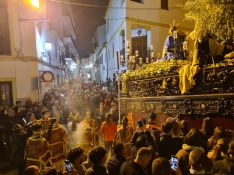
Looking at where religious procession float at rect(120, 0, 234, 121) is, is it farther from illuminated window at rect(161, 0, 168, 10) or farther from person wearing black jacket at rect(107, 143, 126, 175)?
illuminated window at rect(161, 0, 168, 10)

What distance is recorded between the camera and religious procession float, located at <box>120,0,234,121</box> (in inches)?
334

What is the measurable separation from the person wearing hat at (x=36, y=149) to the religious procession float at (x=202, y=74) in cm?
505

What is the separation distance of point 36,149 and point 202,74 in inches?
220

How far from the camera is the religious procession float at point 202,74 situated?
8.48 metres

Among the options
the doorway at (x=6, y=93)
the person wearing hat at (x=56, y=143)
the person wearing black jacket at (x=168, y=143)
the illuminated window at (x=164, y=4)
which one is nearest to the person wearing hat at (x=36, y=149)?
the person wearing hat at (x=56, y=143)

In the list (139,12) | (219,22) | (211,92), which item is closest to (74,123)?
(211,92)

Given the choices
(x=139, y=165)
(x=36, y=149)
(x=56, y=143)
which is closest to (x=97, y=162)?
(x=139, y=165)

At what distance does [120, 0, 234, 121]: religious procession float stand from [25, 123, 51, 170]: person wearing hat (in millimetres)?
5052

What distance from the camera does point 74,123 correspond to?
11305mm

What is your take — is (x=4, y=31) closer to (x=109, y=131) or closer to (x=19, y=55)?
(x=19, y=55)

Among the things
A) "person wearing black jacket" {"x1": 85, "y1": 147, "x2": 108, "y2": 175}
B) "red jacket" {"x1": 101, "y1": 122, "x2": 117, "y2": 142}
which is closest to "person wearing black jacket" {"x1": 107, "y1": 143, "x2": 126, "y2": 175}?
"person wearing black jacket" {"x1": 85, "y1": 147, "x2": 108, "y2": 175}

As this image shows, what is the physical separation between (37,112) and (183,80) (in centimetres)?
711

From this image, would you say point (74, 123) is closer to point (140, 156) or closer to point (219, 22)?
point (219, 22)

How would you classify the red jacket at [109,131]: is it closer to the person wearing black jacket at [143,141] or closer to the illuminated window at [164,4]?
the person wearing black jacket at [143,141]
